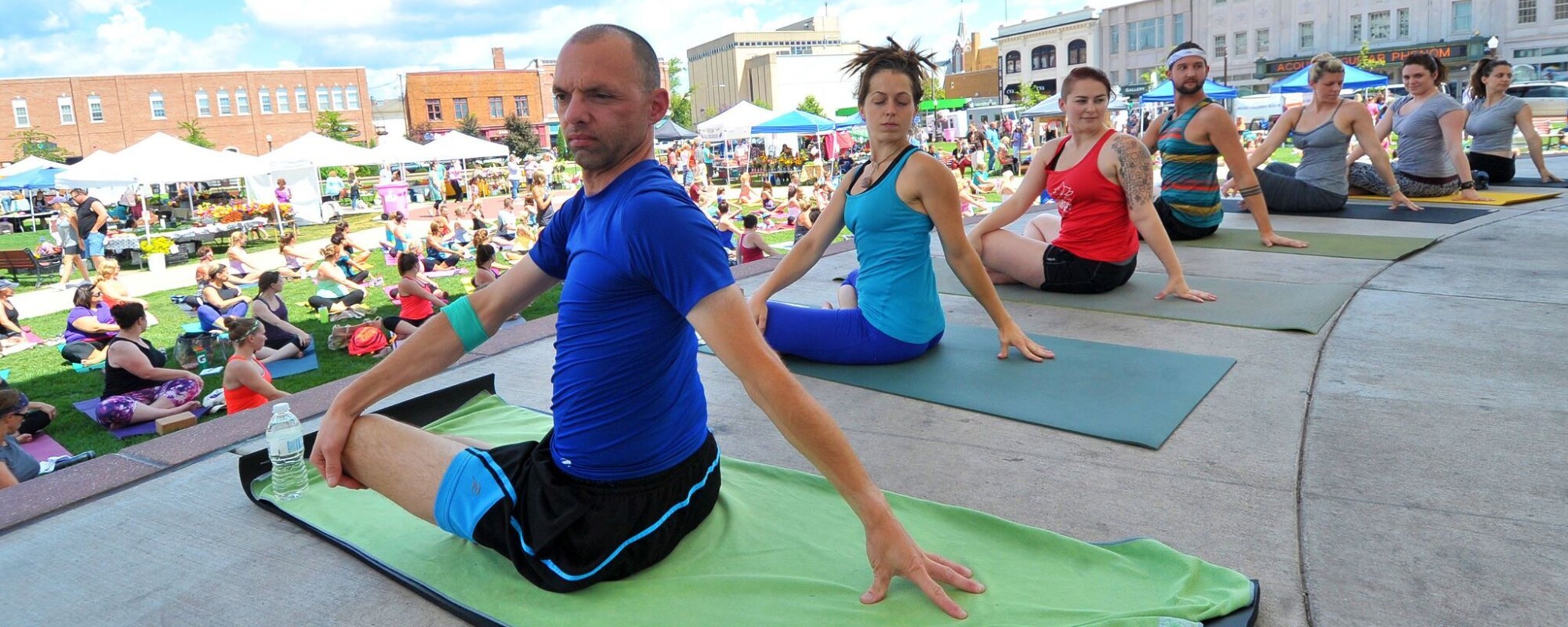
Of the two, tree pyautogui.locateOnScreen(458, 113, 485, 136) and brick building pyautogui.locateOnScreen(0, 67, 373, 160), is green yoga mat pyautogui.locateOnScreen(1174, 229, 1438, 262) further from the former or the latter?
brick building pyautogui.locateOnScreen(0, 67, 373, 160)

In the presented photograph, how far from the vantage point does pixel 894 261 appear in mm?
4168

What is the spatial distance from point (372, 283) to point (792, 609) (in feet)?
40.7

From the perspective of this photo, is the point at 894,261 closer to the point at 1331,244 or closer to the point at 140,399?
the point at 1331,244

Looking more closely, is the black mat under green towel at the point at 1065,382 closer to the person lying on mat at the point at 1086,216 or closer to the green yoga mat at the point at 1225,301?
Result: the green yoga mat at the point at 1225,301

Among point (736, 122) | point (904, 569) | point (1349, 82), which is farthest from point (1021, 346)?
point (1349, 82)

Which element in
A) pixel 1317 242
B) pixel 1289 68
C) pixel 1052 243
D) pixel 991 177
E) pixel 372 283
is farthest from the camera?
pixel 1289 68

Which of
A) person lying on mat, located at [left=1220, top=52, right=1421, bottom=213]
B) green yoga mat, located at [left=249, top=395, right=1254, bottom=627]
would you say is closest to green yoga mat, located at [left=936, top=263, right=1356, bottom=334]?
person lying on mat, located at [left=1220, top=52, right=1421, bottom=213]

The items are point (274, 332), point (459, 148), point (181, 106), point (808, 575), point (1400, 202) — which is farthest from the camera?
point (181, 106)

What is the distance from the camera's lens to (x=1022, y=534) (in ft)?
8.33

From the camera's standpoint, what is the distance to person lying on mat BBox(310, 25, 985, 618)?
1.97m

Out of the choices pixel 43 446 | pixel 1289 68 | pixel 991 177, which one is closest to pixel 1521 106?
pixel 43 446

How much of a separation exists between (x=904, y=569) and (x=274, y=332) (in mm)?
7935

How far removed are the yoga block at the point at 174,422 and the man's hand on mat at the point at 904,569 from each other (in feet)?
17.8

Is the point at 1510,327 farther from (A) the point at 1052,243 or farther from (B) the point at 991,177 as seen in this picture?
(B) the point at 991,177
